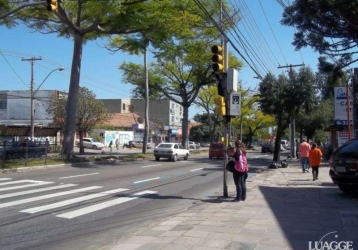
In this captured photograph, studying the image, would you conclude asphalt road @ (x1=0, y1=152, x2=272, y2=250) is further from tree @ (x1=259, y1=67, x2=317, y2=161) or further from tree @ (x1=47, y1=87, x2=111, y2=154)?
tree @ (x1=47, y1=87, x2=111, y2=154)

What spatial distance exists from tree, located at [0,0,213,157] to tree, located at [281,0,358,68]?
11771 millimetres

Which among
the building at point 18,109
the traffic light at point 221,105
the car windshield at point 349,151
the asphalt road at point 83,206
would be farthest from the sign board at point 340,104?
the building at point 18,109

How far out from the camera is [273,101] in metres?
28.6

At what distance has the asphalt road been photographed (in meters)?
7.52

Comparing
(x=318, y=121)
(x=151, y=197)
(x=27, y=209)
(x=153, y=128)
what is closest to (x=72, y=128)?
(x=151, y=197)

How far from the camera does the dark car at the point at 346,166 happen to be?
11.6m

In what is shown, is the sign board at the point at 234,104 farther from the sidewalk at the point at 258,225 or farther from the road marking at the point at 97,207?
the road marking at the point at 97,207

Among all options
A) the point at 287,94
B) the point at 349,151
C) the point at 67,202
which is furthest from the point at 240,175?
the point at 287,94

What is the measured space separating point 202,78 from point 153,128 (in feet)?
135

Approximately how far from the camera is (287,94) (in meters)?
28.6

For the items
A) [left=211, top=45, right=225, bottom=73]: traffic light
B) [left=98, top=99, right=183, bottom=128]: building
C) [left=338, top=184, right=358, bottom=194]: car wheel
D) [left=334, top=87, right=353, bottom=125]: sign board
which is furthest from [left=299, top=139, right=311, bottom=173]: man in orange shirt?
[left=98, top=99, right=183, bottom=128]: building

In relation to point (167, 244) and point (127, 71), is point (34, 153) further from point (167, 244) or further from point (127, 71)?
point (127, 71)

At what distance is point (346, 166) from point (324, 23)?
4.90m

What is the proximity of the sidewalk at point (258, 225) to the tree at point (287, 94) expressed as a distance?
55.3 feet
